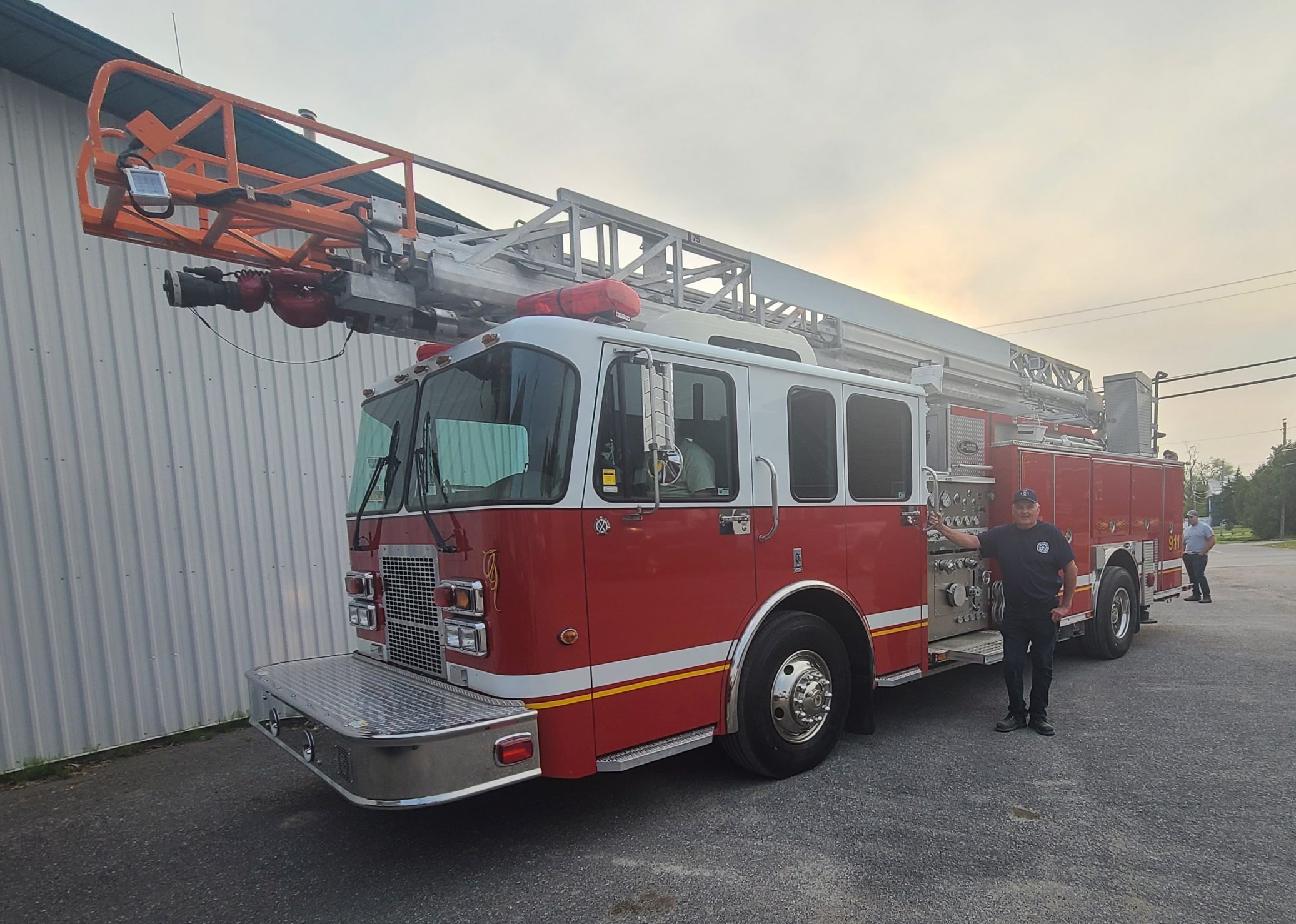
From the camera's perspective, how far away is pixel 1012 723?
16.6 feet

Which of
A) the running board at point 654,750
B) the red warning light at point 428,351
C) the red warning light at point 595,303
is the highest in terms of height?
the red warning light at point 595,303

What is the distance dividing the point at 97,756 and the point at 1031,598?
6.70 meters

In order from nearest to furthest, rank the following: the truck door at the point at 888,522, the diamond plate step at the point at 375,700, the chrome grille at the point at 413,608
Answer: the diamond plate step at the point at 375,700 → the chrome grille at the point at 413,608 → the truck door at the point at 888,522

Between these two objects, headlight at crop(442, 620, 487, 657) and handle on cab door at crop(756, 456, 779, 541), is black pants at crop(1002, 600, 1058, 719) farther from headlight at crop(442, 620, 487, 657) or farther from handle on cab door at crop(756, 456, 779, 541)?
headlight at crop(442, 620, 487, 657)

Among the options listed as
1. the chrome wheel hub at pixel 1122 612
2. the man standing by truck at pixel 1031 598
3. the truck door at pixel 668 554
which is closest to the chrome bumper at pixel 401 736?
the truck door at pixel 668 554

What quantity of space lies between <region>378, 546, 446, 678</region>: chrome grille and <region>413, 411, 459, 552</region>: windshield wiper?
0.63ft

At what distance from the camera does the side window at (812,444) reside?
423cm

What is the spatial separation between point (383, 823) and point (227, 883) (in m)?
0.74

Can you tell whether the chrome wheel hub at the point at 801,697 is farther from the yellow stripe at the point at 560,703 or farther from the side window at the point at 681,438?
the yellow stripe at the point at 560,703

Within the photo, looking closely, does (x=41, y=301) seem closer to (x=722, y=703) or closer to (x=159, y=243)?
(x=159, y=243)

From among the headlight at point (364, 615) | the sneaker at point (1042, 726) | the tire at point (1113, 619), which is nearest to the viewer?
the headlight at point (364, 615)

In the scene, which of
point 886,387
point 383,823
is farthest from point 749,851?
point 886,387

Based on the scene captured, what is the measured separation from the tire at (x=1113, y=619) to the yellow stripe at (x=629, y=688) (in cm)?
514

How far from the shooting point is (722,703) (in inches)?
148
